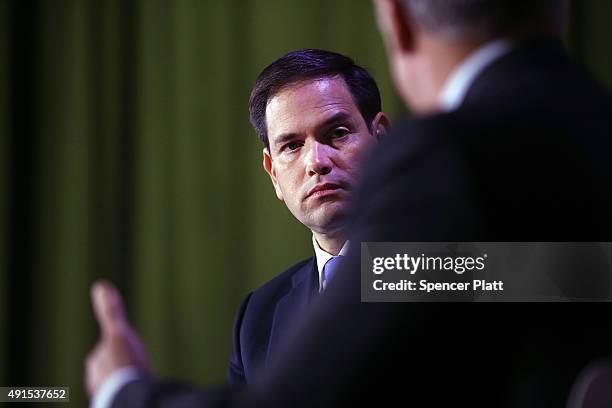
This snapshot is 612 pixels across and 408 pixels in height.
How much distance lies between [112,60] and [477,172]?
2.66 meters

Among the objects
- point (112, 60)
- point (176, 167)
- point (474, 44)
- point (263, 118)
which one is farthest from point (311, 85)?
point (112, 60)

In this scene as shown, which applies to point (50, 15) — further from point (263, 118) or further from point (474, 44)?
point (474, 44)

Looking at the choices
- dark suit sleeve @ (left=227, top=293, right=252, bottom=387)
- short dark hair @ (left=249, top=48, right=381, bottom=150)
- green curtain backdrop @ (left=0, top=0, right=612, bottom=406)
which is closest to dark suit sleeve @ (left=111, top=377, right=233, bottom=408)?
dark suit sleeve @ (left=227, top=293, right=252, bottom=387)

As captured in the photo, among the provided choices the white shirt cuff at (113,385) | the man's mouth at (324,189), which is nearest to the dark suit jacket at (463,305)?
the white shirt cuff at (113,385)

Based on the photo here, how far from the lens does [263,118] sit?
1884 mm

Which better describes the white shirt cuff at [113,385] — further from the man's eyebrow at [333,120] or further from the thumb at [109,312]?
the man's eyebrow at [333,120]

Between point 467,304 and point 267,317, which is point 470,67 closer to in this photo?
point 467,304

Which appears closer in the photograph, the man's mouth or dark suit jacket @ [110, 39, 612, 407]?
dark suit jacket @ [110, 39, 612, 407]

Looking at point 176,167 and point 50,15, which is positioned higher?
point 50,15

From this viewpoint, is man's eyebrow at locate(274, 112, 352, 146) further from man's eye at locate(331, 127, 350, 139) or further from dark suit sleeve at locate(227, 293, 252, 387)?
dark suit sleeve at locate(227, 293, 252, 387)

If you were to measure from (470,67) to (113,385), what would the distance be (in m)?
0.45

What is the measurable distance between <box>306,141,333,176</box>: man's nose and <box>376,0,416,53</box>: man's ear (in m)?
0.91

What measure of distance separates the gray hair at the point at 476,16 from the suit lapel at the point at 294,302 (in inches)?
41.2

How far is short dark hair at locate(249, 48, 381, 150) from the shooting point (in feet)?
5.95
